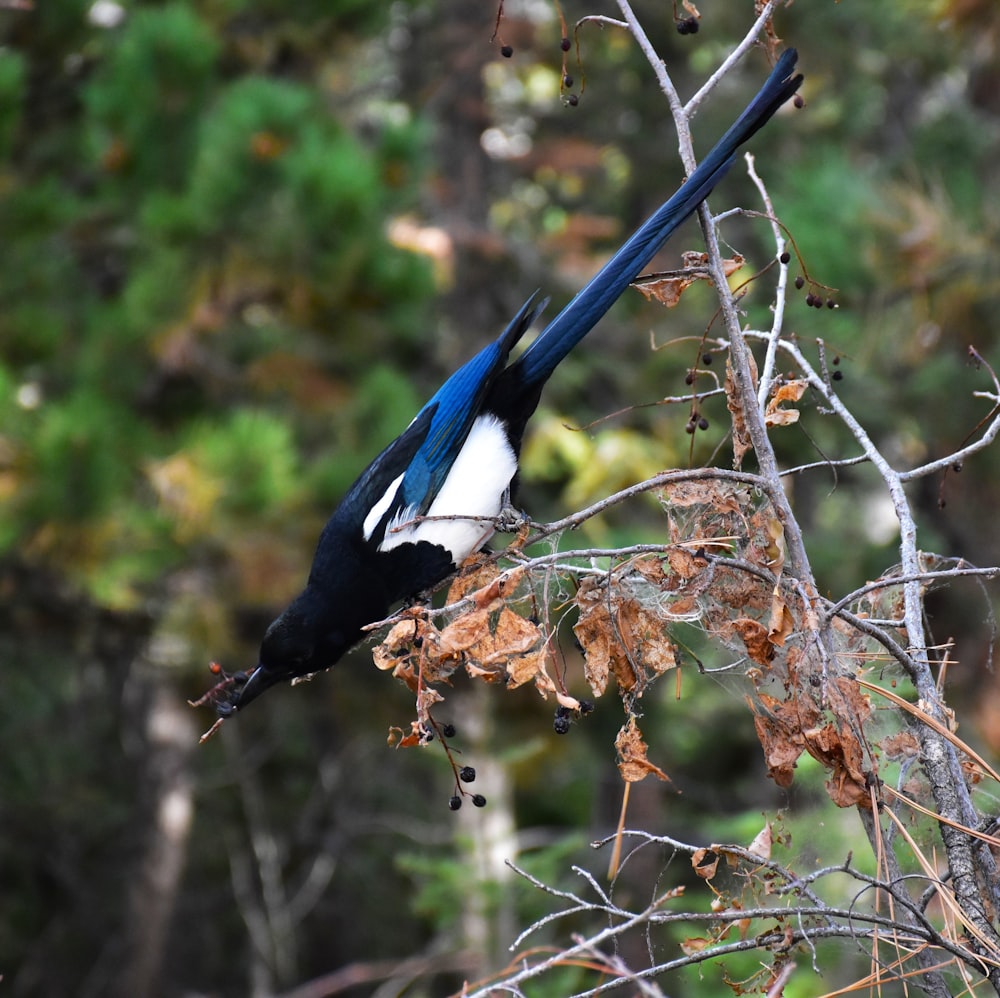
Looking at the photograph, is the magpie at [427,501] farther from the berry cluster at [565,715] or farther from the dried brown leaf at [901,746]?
the dried brown leaf at [901,746]

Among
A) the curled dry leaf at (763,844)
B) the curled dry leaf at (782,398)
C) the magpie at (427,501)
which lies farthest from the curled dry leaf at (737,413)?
the magpie at (427,501)

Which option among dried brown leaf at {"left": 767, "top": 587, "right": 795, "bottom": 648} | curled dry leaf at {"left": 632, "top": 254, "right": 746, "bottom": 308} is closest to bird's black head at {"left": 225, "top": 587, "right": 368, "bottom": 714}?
curled dry leaf at {"left": 632, "top": 254, "right": 746, "bottom": 308}

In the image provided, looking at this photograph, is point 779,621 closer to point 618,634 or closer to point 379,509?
point 618,634

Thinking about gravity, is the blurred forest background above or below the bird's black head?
below

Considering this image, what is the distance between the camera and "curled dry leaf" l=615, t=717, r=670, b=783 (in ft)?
6.04

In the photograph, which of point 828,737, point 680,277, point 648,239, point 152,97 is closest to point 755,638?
point 828,737

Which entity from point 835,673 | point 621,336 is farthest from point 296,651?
point 621,336

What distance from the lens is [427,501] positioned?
131 inches

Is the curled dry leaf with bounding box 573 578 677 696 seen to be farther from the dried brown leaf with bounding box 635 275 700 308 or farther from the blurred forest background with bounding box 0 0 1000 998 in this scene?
the dried brown leaf with bounding box 635 275 700 308

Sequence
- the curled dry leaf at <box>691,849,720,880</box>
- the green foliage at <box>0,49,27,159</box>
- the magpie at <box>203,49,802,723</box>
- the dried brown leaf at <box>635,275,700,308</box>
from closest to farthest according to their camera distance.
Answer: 1. the curled dry leaf at <box>691,849,720,880</box>
2. the dried brown leaf at <box>635,275,700,308</box>
3. the magpie at <box>203,49,802,723</box>
4. the green foliage at <box>0,49,27,159</box>

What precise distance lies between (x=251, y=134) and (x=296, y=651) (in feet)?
10.3

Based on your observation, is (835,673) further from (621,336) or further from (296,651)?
(621,336)

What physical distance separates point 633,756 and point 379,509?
5.08 feet

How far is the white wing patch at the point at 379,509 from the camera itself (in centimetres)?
321
